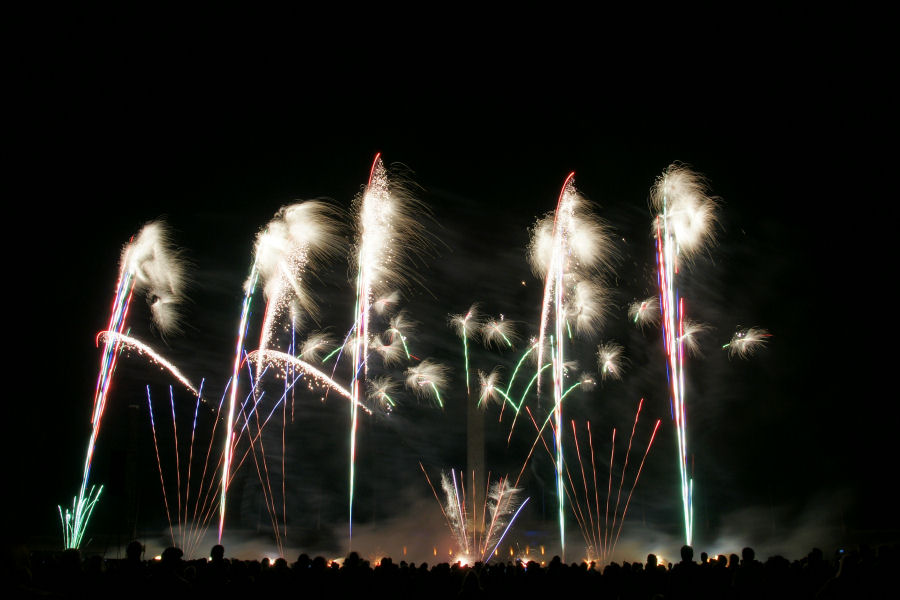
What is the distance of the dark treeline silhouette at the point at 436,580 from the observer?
20.0ft

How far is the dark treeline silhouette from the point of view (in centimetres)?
611

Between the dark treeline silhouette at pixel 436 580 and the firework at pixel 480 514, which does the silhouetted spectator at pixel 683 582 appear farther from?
the firework at pixel 480 514

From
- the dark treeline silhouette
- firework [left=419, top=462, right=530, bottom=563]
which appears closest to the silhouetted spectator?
the dark treeline silhouette

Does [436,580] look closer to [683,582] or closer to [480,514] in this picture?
[683,582]

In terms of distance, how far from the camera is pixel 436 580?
878 centimetres

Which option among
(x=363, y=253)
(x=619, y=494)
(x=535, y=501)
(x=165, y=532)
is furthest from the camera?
(x=535, y=501)

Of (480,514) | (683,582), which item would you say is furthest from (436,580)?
(480,514)

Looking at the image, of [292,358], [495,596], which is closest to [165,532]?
[292,358]

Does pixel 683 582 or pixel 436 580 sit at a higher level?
pixel 683 582

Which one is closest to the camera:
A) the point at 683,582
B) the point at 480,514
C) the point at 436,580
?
the point at 683,582

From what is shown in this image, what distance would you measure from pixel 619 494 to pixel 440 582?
43508 millimetres

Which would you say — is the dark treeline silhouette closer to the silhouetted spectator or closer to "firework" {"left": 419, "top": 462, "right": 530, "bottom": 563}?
the silhouetted spectator

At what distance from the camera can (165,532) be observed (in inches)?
1593

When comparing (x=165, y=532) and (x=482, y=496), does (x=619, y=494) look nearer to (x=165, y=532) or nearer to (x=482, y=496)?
(x=482, y=496)
